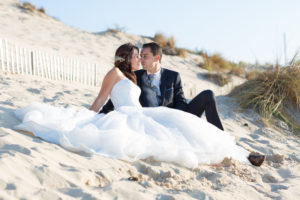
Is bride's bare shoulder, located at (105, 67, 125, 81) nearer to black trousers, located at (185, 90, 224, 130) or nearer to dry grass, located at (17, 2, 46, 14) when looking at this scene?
black trousers, located at (185, 90, 224, 130)

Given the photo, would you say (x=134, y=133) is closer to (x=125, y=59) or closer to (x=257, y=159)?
(x=125, y=59)

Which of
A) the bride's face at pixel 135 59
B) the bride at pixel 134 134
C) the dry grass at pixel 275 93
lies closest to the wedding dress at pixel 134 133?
the bride at pixel 134 134

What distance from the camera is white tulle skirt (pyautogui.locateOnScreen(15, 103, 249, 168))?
2.43m

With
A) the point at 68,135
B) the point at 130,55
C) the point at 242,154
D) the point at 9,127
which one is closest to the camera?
the point at 68,135

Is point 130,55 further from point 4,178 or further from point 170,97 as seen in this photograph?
point 4,178

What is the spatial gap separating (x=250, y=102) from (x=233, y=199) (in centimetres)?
479

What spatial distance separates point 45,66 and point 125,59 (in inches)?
186

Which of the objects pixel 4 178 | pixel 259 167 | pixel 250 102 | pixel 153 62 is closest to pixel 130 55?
pixel 153 62

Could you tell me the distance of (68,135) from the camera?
245 centimetres

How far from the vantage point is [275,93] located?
6438mm

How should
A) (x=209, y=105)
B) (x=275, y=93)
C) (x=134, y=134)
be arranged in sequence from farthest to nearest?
(x=275, y=93)
(x=209, y=105)
(x=134, y=134)

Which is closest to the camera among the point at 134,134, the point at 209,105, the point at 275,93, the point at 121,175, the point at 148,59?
the point at 121,175

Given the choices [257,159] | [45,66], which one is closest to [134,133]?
[257,159]

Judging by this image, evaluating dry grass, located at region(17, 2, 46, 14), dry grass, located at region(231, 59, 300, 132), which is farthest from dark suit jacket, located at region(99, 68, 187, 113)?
A: dry grass, located at region(17, 2, 46, 14)
